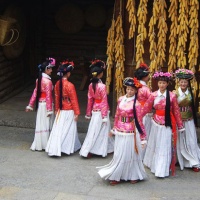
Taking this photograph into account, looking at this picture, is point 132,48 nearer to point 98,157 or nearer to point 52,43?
point 98,157

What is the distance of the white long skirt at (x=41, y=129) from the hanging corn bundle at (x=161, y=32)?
2255mm

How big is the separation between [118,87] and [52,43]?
5.15m

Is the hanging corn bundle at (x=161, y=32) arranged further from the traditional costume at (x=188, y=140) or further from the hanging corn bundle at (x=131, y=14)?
the traditional costume at (x=188, y=140)

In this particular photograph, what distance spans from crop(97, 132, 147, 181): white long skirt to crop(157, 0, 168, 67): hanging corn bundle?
2.17 m

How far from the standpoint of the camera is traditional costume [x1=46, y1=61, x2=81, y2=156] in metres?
7.79

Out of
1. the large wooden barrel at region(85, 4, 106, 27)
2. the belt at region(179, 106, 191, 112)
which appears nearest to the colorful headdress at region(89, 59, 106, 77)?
the belt at region(179, 106, 191, 112)

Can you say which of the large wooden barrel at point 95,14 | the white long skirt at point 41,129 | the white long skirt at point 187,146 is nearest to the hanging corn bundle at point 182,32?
the white long skirt at point 187,146

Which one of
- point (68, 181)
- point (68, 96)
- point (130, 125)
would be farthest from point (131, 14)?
point (68, 181)

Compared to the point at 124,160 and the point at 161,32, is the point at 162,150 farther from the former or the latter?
the point at 161,32

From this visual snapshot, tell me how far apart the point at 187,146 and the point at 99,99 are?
5.36 feet

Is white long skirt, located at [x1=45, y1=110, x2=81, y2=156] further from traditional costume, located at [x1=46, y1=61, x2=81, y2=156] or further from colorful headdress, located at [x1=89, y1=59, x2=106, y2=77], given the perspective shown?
colorful headdress, located at [x1=89, y1=59, x2=106, y2=77]

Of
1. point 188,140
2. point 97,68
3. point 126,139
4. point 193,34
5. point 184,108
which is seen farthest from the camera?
point 193,34

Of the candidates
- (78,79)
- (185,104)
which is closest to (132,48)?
(185,104)

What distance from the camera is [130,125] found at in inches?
263
